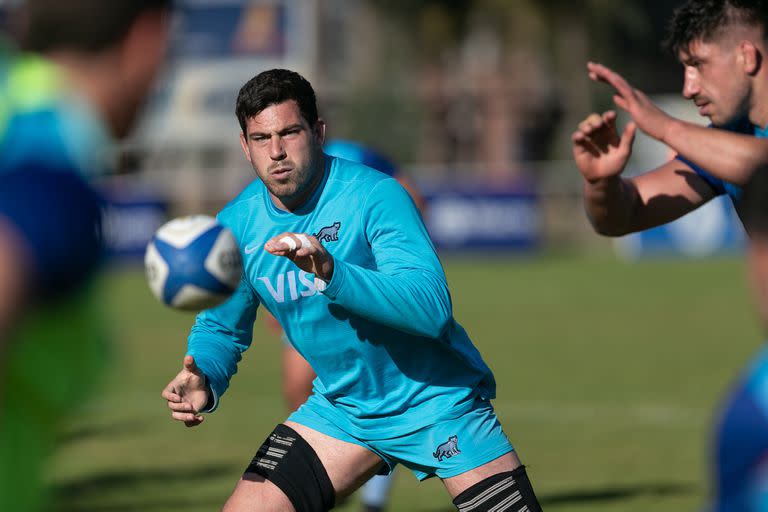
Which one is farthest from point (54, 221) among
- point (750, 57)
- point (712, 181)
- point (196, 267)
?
point (712, 181)

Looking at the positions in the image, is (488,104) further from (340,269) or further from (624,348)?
(340,269)

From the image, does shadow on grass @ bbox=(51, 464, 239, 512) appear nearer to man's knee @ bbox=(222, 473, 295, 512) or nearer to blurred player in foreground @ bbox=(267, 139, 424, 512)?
blurred player in foreground @ bbox=(267, 139, 424, 512)

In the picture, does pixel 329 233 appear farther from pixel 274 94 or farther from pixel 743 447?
pixel 743 447

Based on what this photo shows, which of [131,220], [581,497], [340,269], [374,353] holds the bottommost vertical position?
[131,220]

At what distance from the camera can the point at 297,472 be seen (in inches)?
207

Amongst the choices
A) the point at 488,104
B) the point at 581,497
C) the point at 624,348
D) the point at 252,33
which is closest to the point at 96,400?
the point at 581,497

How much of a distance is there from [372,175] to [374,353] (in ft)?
2.40

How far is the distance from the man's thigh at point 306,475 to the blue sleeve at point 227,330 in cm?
39

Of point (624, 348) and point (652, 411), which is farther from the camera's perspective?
point (624, 348)

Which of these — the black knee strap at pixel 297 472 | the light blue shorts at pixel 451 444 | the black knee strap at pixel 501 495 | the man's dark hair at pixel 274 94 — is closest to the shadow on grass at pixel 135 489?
the black knee strap at pixel 297 472

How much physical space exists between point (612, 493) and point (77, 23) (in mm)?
7048

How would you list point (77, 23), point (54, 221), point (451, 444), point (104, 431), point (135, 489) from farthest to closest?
point (104, 431)
point (135, 489)
point (451, 444)
point (77, 23)
point (54, 221)

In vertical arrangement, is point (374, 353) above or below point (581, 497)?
above

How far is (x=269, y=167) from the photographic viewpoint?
16.7ft
